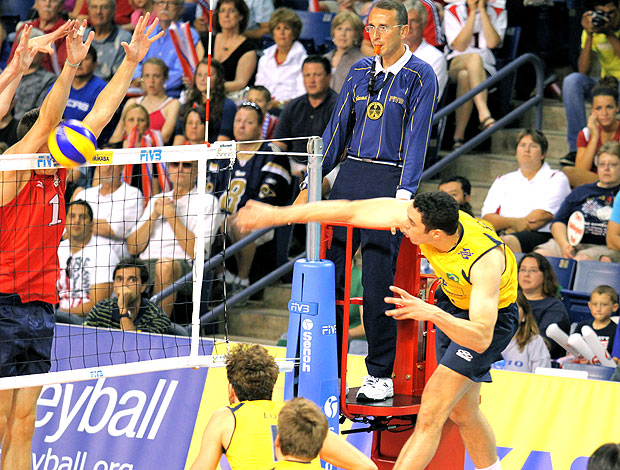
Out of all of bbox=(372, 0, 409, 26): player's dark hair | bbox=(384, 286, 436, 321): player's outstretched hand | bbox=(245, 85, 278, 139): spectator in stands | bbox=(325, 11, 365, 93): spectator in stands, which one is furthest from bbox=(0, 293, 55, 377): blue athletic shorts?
bbox=(325, 11, 365, 93): spectator in stands

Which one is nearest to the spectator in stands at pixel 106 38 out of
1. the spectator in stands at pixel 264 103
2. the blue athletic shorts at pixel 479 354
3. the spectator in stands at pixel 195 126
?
the spectator in stands at pixel 195 126

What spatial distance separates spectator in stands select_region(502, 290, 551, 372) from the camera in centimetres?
755

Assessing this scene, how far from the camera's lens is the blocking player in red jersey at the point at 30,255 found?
588 centimetres

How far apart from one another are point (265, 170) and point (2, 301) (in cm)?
404

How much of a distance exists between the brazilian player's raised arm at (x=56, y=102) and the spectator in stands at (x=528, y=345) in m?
3.90

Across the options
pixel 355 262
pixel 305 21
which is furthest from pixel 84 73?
pixel 355 262

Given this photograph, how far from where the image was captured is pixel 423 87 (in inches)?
239

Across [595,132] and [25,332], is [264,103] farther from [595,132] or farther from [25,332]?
[25,332]

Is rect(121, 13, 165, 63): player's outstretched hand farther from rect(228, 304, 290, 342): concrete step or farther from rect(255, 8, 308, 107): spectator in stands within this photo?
rect(255, 8, 308, 107): spectator in stands

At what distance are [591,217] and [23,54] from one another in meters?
5.23

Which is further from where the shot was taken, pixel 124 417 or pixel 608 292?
pixel 608 292

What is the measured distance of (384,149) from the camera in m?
6.12

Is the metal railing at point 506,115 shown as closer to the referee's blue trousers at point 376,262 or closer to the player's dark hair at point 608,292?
the player's dark hair at point 608,292

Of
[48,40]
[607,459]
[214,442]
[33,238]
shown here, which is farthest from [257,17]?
[607,459]
